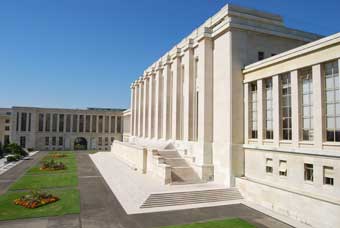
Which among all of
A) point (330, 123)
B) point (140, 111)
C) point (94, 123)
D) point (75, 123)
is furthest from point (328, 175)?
point (75, 123)

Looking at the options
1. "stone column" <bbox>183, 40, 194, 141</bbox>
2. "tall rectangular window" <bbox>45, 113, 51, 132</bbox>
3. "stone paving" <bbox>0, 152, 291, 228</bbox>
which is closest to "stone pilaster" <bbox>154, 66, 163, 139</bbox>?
"stone column" <bbox>183, 40, 194, 141</bbox>

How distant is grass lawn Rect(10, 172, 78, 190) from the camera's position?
26656mm

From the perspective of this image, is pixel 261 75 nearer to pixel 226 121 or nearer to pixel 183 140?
pixel 226 121

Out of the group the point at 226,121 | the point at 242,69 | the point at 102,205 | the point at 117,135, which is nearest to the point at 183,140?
the point at 226,121

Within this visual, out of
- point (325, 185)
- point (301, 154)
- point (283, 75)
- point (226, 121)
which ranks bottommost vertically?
point (325, 185)

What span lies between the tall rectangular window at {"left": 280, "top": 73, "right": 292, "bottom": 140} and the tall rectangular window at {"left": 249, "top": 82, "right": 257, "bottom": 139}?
3.18 metres

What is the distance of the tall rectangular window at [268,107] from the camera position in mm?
23016

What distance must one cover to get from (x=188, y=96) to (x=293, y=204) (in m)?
17.6

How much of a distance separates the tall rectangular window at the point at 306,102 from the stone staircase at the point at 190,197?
7677mm

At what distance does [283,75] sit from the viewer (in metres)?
21.9

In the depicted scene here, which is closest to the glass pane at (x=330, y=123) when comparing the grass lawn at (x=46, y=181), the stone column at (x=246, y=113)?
the stone column at (x=246, y=113)

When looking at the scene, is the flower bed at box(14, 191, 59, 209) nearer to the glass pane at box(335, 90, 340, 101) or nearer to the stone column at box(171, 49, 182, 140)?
the stone column at box(171, 49, 182, 140)

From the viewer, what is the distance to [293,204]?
1855cm

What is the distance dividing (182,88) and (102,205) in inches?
798
